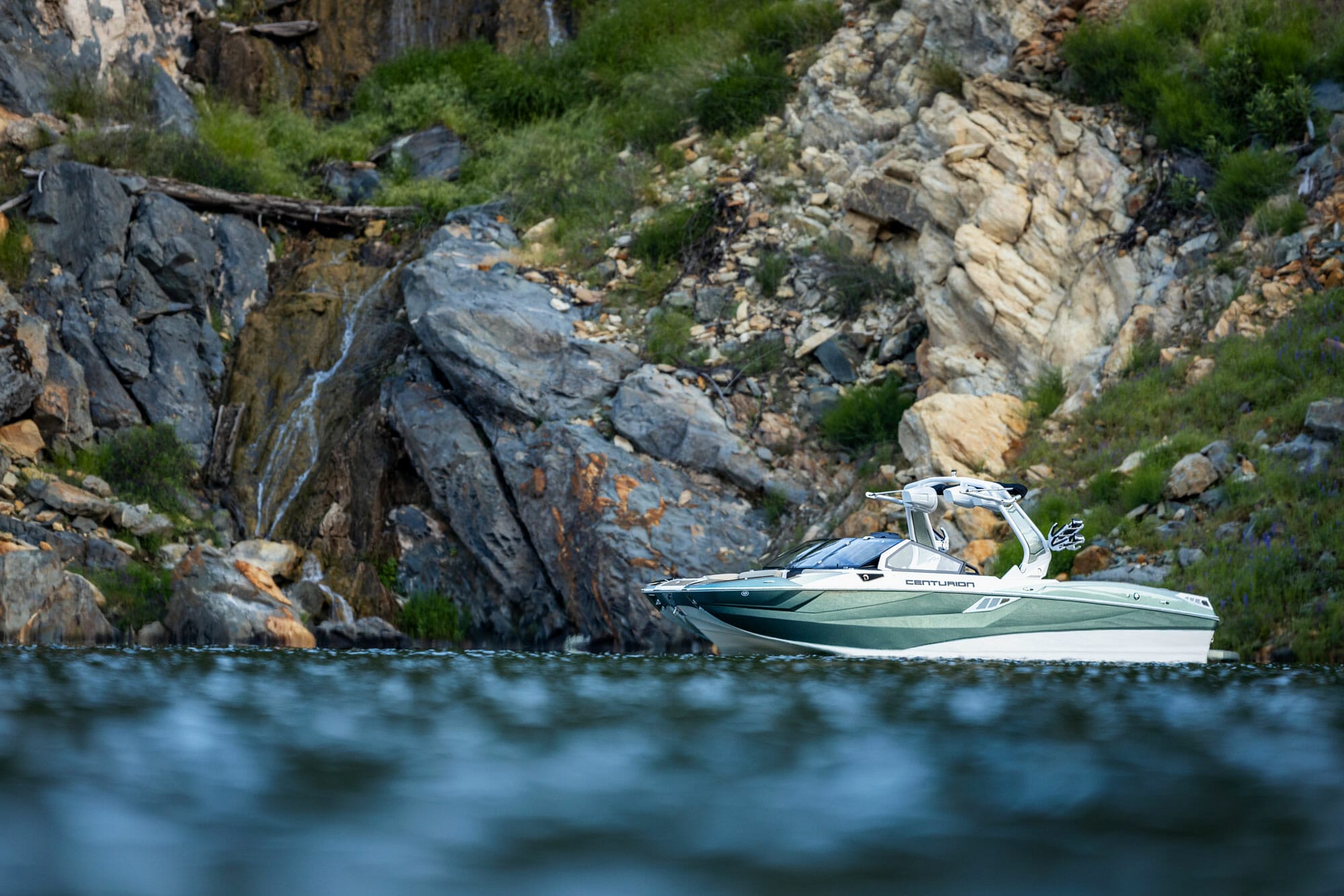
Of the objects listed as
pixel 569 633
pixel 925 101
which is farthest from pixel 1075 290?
pixel 569 633

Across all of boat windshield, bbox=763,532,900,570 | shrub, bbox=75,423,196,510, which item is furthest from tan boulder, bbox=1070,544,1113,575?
shrub, bbox=75,423,196,510

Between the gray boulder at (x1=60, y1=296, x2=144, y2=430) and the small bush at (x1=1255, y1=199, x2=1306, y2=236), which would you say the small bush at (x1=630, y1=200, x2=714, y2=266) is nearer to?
the small bush at (x1=1255, y1=199, x2=1306, y2=236)

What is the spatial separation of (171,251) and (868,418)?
11521 millimetres

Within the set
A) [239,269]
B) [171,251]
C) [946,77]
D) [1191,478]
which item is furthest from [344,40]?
[1191,478]

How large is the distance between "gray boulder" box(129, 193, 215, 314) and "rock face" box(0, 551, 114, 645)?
6969 mm

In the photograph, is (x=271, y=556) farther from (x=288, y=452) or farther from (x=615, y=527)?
A: (x=615, y=527)

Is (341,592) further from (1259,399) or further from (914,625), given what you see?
(1259,399)

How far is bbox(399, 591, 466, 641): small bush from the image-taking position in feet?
47.2

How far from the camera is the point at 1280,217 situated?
13.7 metres

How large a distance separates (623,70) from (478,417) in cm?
1179

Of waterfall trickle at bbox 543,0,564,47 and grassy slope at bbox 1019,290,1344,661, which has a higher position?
waterfall trickle at bbox 543,0,564,47

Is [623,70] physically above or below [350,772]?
above

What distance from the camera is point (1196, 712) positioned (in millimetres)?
5562

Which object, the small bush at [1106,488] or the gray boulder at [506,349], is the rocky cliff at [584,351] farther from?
the small bush at [1106,488]
